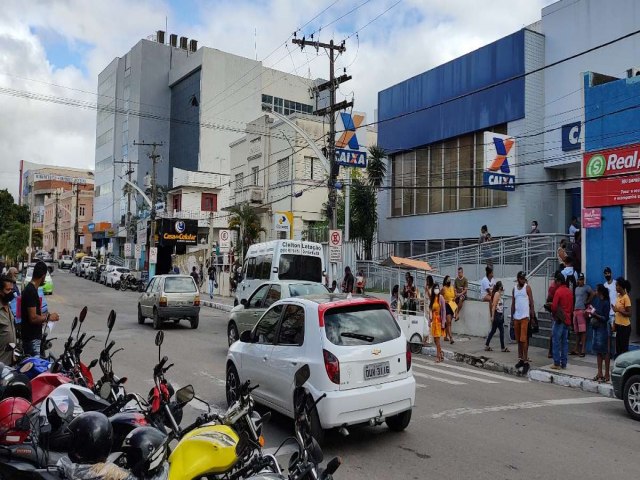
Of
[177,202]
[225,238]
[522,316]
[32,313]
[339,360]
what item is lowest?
[522,316]

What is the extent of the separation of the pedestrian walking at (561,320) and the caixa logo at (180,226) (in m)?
39.6

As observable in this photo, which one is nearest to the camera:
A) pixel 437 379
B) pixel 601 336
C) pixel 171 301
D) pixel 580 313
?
pixel 601 336

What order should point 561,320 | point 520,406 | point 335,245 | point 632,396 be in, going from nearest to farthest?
point 632,396, point 520,406, point 561,320, point 335,245

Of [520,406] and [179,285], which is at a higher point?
[179,285]

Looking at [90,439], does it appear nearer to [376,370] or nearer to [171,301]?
[376,370]

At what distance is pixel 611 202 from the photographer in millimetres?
14492

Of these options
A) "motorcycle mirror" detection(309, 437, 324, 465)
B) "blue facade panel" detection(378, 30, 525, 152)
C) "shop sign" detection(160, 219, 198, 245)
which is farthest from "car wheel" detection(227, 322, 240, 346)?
"shop sign" detection(160, 219, 198, 245)

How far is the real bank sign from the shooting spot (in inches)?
883

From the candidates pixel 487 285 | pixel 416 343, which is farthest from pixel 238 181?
pixel 416 343

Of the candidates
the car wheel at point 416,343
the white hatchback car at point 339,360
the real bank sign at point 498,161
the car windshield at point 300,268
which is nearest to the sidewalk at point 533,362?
the car wheel at point 416,343

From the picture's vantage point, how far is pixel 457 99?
25609 millimetres

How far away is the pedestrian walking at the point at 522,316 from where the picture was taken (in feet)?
41.0

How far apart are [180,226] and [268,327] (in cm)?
4225

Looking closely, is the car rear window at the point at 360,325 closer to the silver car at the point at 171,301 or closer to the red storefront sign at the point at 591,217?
the red storefront sign at the point at 591,217
